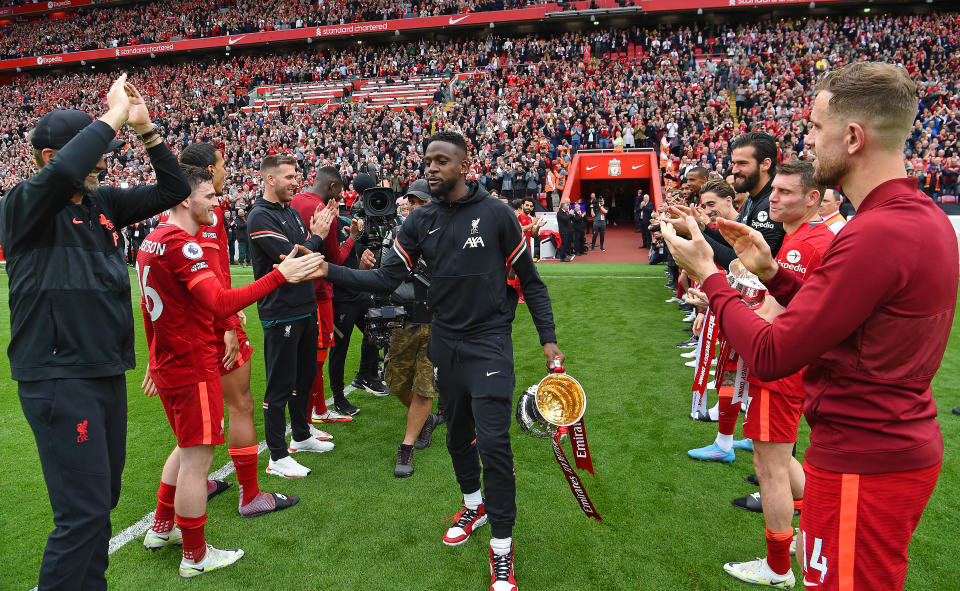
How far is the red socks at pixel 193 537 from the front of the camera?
3.16 meters

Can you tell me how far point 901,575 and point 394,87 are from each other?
3726cm

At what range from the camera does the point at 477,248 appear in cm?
324

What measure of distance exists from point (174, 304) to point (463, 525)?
2.15 meters

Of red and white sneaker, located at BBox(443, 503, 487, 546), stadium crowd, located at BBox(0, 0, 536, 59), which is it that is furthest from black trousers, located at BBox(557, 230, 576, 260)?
stadium crowd, located at BBox(0, 0, 536, 59)

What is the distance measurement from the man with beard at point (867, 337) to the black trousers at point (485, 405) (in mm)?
1583

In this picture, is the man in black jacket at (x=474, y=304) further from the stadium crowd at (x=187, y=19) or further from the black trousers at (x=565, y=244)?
the stadium crowd at (x=187, y=19)

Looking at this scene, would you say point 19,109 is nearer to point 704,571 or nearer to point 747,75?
point 747,75

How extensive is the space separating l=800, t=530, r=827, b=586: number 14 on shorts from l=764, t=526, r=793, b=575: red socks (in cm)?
134

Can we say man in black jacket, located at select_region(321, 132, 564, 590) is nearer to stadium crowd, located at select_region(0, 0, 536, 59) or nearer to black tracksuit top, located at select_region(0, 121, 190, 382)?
black tracksuit top, located at select_region(0, 121, 190, 382)

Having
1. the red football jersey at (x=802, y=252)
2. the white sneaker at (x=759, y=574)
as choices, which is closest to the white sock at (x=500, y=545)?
the white sneaker at (x=759, y=574)

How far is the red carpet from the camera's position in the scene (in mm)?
18375

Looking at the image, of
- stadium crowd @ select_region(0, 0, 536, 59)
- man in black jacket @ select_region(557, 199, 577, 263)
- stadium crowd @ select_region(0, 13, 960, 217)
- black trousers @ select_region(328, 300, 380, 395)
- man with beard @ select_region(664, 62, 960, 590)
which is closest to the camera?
man with beard @ select_region(664, 62, 960, 590)

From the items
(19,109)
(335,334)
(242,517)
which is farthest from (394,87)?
(242,517)

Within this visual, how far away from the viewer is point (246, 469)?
3.83m
